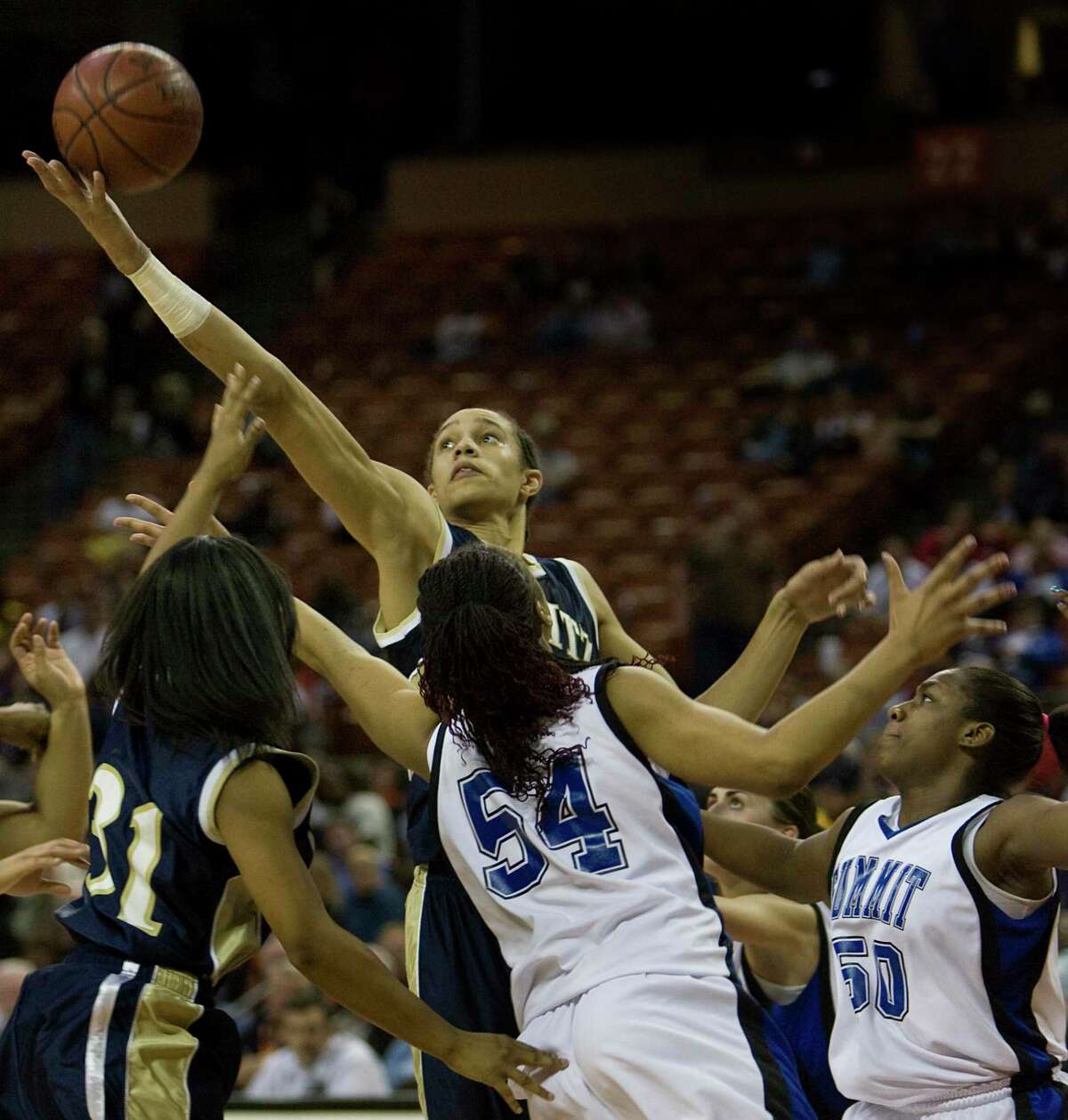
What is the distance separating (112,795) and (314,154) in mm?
17590

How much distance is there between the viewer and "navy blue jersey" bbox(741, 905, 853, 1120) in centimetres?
388

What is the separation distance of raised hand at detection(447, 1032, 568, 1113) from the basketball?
7.68ft

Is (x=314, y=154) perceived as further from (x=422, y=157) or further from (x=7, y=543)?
(x=7, y=543)

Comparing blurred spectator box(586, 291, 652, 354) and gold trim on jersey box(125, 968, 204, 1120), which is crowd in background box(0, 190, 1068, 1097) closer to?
blurred spectator box(586, 291, 652, 354)

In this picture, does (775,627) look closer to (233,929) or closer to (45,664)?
(233,929)

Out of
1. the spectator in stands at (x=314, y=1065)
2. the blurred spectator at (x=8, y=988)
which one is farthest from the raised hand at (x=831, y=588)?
the blurred spectator at (x=8, y=988)

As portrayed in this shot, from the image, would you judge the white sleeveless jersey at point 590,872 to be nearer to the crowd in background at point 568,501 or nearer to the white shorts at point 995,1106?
the white shorts at point 995,1106

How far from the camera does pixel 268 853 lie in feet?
9.61

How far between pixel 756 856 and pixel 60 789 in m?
1.49

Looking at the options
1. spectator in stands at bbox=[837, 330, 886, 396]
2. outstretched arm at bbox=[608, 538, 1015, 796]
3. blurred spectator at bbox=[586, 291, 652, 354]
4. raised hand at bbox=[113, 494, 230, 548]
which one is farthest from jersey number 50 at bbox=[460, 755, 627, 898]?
blurred spectator at bbox=[586, 291, 652, 354]

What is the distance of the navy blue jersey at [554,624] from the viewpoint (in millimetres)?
3857

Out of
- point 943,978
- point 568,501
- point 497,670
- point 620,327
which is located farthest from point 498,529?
point 620,327

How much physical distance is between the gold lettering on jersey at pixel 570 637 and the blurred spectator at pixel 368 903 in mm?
4879

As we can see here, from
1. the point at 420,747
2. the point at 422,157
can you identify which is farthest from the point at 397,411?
the point at 420,747
